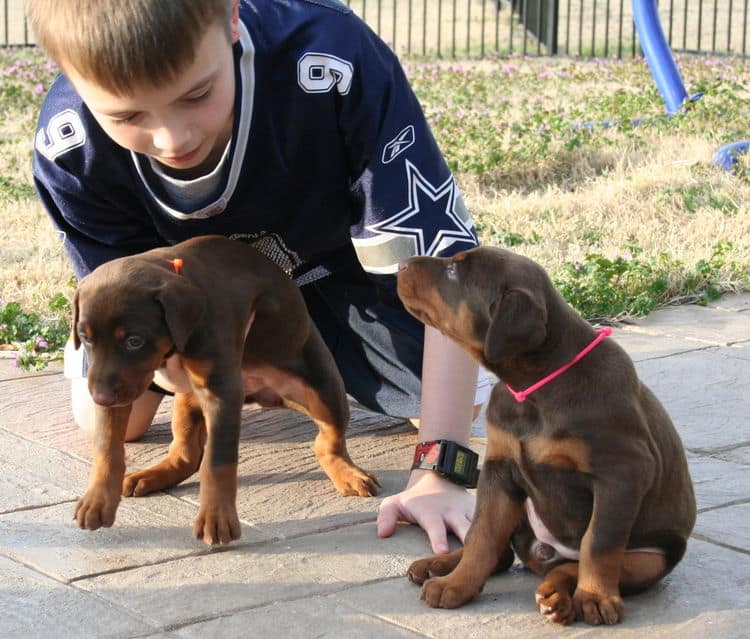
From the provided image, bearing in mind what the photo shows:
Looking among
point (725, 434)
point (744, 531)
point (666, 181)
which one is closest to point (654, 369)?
point (725, 434)

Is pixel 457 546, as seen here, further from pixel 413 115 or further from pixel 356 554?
pixel 413 115

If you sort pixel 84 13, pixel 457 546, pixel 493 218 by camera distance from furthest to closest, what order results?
pixel 493 218 < pixel 457 546 < pixel 84 13

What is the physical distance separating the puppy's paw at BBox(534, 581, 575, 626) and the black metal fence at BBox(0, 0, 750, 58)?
1334cm

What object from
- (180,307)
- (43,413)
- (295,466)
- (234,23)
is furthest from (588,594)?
(43,413)

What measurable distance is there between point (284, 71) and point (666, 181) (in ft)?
15.4

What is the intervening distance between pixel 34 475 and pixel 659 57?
7.33 metres

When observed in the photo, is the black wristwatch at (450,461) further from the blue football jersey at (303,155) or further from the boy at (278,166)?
the blue football jersey at (303,155)

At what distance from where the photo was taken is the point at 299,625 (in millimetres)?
2781

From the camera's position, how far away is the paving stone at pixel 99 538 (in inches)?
124

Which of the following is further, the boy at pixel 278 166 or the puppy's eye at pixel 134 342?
the boy at pixel 278 166

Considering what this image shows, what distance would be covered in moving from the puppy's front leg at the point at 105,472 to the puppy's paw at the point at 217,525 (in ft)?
0.86

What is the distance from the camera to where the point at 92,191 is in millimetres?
3947

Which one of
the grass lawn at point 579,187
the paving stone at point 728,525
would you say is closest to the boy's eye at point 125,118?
the paving stone at point 728,525

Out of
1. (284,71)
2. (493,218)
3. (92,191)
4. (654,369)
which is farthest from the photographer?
(493,218)
